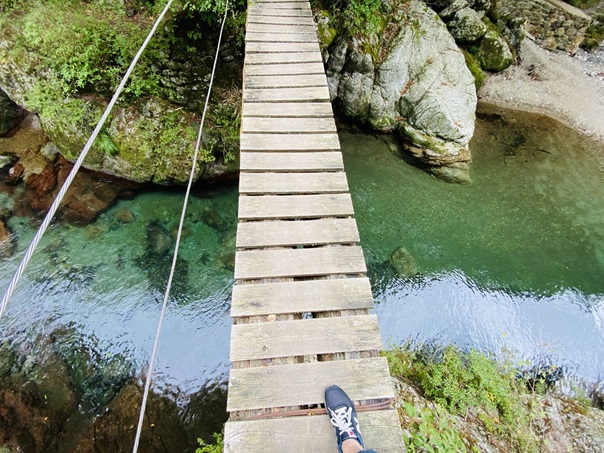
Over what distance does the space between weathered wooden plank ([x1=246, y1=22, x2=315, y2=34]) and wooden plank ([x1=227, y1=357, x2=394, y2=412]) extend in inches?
189

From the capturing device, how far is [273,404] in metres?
2.36

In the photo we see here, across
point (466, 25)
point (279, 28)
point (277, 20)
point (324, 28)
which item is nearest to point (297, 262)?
point (279, 28)

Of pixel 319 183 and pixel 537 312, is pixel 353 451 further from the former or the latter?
pixel 537 312

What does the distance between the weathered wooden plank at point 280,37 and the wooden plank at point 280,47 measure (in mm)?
74

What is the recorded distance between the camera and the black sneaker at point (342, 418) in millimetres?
2191

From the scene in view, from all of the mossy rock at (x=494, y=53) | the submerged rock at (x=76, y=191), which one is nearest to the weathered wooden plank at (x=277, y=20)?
the submerged rock at (x=76, y=191)

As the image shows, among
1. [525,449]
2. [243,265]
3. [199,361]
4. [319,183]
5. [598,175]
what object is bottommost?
[199,361]

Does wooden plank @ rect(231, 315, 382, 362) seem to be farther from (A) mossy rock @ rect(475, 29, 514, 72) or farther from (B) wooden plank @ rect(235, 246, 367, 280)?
(A) mossy rock @ rect(475, 29, 514, 72)

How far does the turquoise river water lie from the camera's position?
16.8 ft

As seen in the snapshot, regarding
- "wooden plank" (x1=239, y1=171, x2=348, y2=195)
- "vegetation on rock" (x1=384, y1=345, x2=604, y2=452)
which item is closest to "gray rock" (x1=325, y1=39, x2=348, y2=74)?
"wooden plank" (x1=239, y1=171, x2=348, y2=195)

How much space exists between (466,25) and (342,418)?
9431 millimetres

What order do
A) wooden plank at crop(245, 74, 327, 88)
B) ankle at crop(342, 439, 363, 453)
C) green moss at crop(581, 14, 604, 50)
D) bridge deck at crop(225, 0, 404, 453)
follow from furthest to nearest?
1. green moss at crop(581, 14, 604, 50)
2. wooden plank at crop(245, 74, 327, 88)
3. bridge deck at crop(225, 0, 404, 453)
4. ankle at crop(342, 439, 363, 453)

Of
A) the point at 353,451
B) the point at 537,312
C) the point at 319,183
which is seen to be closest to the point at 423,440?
the point at 353,451

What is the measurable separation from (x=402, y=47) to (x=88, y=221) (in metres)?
7.27
